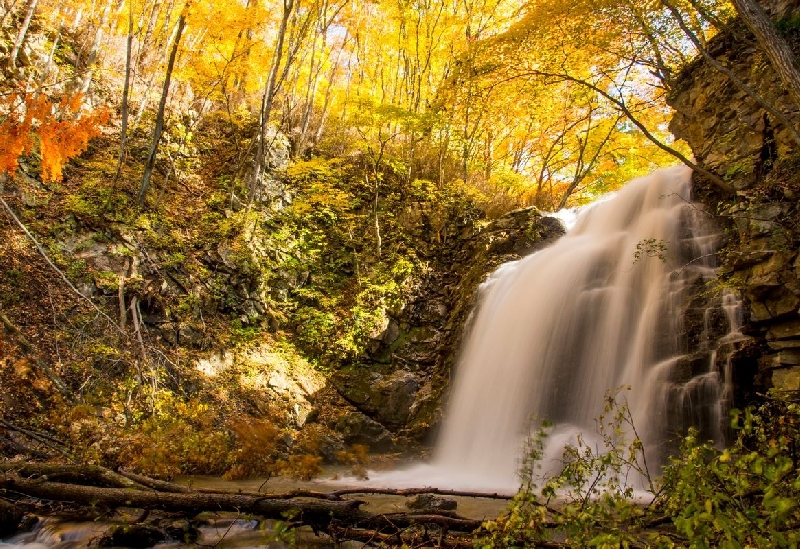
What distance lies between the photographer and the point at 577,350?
8.34 meters

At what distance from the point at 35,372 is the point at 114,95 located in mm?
9491

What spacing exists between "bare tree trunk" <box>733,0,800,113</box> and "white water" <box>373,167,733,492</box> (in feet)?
10.2

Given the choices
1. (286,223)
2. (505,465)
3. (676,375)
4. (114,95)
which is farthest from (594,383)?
(114,95)

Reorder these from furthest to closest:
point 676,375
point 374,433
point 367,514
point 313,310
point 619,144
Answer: point 619,144 < point 313,310 < point 374,433 < point 676,375 < point 367,514

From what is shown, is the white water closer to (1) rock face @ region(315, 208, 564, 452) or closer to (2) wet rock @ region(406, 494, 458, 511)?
(1) rock face @ region(315, 208, 564, 452)

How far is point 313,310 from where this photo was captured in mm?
10711

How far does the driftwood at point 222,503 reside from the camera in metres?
3.43

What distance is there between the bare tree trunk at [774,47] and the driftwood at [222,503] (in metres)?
5.20

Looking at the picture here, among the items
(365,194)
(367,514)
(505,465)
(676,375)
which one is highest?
(365,194)

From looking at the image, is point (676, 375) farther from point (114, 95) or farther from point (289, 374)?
point (114, 95)

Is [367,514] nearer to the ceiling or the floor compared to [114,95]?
nearer to the floor

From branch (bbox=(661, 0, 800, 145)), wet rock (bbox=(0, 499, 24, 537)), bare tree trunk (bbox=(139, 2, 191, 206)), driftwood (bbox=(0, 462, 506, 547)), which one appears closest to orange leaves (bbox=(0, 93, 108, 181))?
bare tree trunk (bbox=(139, 2, 191, 206))

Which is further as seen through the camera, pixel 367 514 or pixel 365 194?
pixel 365 194

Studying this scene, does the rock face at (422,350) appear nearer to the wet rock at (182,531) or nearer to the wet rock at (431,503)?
the wet rock at (431,503)
